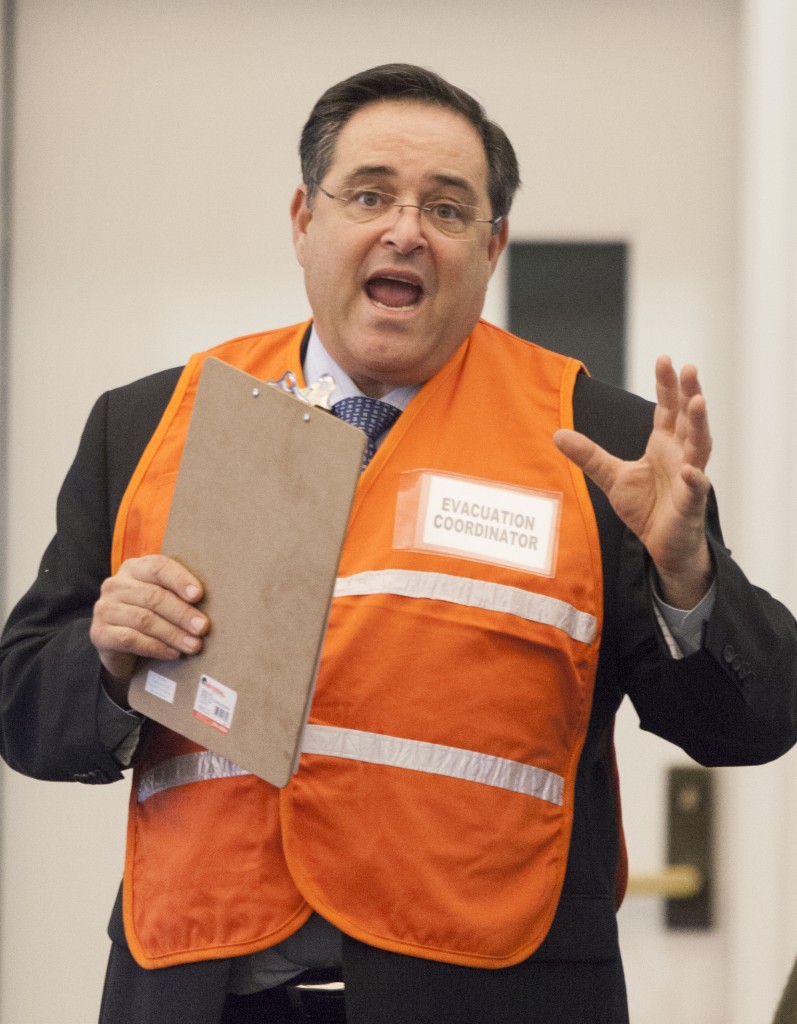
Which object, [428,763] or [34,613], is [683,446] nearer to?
[428,763]

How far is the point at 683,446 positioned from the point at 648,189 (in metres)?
1.06

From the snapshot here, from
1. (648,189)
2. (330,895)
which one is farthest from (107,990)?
(648,189)

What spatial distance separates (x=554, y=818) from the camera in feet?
4.78

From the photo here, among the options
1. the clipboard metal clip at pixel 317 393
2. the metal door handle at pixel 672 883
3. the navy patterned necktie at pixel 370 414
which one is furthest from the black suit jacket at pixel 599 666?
the metal door handle at pixel 672 883

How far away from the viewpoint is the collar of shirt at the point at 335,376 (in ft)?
5.41

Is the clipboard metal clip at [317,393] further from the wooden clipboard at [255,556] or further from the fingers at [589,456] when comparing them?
the fingers at [589,456]

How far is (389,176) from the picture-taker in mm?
1626

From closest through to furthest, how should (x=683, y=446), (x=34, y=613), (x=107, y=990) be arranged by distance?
1. (x=683, y=446)
2. (x=107, y=990)
3. (x=34, y=613)

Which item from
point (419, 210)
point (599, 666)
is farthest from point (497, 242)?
point (599, 666)

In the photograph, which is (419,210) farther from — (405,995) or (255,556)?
(405,995)

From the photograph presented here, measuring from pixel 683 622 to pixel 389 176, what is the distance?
0.60 m

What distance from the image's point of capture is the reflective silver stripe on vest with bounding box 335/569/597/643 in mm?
1465

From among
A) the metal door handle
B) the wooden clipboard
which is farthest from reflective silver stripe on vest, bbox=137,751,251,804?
the metal door handle

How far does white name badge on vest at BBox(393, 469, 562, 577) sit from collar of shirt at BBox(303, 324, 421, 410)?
0.44 ft
